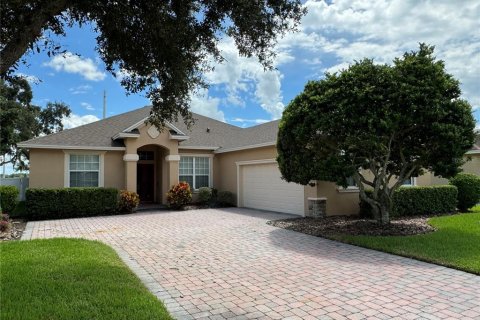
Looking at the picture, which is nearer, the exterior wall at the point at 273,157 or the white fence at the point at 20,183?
the exterior wall at the point at 273,157

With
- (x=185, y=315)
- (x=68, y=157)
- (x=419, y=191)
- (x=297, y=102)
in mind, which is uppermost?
(x=297, y=102)

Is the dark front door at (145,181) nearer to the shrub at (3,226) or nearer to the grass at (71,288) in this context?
the shrub at (3,226)

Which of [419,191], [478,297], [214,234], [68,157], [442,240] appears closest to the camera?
[478,297]

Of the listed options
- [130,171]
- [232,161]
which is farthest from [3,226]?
[232,161]

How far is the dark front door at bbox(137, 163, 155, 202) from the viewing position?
22.0m

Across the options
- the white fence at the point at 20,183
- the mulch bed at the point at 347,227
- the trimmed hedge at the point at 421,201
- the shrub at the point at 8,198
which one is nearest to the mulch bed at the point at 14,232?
the shrub at the point at 8,198

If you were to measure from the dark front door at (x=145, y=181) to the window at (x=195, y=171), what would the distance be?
7.61 feet

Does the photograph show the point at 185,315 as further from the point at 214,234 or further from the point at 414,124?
the point at 414,124

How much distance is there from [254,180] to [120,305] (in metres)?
14.0

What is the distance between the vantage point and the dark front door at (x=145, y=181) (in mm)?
21984

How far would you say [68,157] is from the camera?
18.0 m

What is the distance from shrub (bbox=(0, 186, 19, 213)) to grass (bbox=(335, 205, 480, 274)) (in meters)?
13.8

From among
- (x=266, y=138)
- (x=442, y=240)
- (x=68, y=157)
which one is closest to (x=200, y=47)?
(x=442, y=240)

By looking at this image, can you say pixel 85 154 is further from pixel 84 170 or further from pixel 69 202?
pixel 69 202
